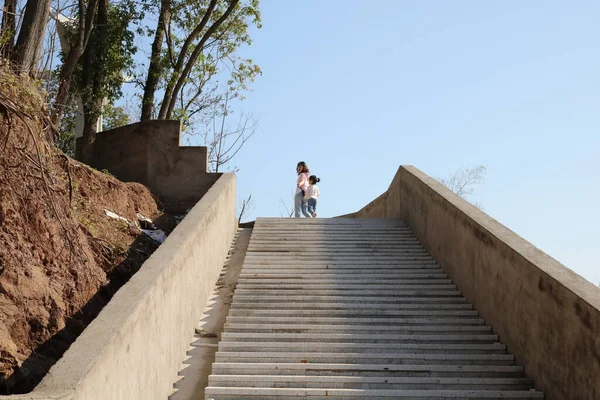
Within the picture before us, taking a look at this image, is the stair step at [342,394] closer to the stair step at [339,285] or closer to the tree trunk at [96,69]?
the stair step at [339,285]

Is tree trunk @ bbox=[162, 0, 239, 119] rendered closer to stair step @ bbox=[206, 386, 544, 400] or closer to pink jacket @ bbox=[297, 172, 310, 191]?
pink jacket @ bbox=[297, 172, 310, 191]

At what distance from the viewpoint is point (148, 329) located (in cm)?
551

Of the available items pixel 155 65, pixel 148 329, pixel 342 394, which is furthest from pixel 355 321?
pixel 155 65

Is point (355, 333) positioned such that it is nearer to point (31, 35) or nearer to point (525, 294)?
point (525, 294)

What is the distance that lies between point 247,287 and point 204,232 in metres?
0.93

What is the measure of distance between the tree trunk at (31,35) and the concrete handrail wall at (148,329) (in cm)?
249

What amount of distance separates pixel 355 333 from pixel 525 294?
5.67 feet

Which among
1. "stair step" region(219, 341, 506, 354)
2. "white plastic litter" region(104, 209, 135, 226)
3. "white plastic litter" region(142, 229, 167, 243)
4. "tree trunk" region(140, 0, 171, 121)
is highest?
"tree trunk" region(140, 0, 171, 121)

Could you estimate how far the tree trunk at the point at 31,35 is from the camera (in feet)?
28.9

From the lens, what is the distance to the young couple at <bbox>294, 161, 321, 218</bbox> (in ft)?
48.8

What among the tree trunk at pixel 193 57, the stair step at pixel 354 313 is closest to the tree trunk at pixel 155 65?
the tree trunk at pixel 193 57

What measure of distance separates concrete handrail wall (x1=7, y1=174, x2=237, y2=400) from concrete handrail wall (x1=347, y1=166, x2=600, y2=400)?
8.91ft

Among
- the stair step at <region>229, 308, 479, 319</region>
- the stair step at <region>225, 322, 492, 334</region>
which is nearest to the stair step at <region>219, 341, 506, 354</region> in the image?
the stair step at <region>225, 322, 492, 334</region>

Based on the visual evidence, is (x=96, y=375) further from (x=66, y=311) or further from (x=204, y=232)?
(x=204, y=232)
